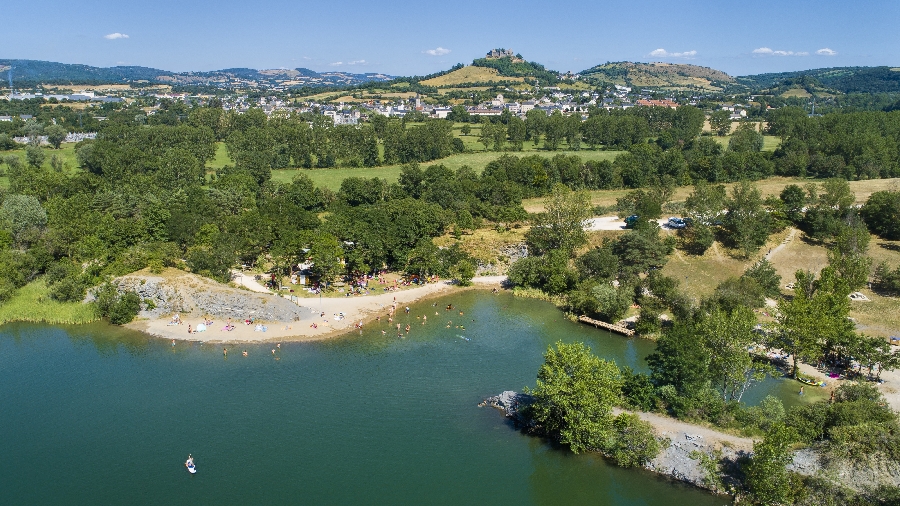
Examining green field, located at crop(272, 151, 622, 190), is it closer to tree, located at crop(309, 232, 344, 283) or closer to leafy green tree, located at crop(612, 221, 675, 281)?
tree, located at crop(309, 232, 344, 283)

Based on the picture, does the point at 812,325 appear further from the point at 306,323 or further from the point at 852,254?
the point at 306,323

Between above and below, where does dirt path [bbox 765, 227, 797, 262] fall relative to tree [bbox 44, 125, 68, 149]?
below

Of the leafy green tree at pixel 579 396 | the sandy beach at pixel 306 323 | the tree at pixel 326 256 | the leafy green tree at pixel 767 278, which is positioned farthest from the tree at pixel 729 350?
the tree at pixel 326 256

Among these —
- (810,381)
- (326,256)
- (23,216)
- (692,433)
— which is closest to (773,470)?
(692,433)

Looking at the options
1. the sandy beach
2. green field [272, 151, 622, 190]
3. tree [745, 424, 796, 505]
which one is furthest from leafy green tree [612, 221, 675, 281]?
green field [272, 151, 622, 190]

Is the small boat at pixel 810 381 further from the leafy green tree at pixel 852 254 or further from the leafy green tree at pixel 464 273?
the leafy green tree at pixel 464 273

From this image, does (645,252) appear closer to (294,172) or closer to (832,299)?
(832,299)

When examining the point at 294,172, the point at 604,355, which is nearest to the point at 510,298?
the point at 604,355
